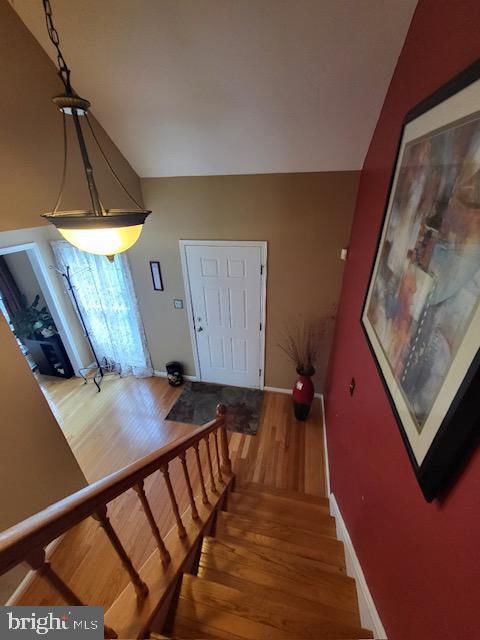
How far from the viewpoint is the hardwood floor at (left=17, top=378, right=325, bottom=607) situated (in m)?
1.80

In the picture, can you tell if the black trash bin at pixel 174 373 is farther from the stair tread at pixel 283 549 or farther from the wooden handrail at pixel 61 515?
the wooden handrail at pixel 61 515

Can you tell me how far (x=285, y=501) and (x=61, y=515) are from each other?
189cm

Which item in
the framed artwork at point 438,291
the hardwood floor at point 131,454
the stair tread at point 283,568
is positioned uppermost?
the framed artwork at point 438,291

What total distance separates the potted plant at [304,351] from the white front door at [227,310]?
41cm

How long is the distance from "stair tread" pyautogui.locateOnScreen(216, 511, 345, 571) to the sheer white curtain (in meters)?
2.62

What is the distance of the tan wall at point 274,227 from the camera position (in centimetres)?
248

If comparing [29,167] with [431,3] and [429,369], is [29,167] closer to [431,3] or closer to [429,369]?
[431,3]

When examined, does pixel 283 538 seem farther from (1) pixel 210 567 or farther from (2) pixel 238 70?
(2) pixel 238 70

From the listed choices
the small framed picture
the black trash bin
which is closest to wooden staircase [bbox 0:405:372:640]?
the black trash bin

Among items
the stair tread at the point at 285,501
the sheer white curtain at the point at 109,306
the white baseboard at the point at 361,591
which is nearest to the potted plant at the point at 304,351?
the stair tread at the point at 285,501

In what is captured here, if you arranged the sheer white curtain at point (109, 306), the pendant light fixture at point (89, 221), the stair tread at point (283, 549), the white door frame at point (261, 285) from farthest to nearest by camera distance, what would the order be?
the sheer white curtain at point (109, 306)
the white door frame at point (261, 285)
the stair tread at point (283, 549)
the pendant light fixture at point (89, 221)

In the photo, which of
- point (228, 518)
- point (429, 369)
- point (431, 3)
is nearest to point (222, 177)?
point (431, 3)

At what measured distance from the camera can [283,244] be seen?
2.74 metres

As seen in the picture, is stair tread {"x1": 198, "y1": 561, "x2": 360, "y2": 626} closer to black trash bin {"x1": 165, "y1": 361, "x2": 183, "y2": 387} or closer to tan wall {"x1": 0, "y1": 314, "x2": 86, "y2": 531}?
tan wall {"x1": 0, "y1": 314, "x2": 86, "y2": 531}
